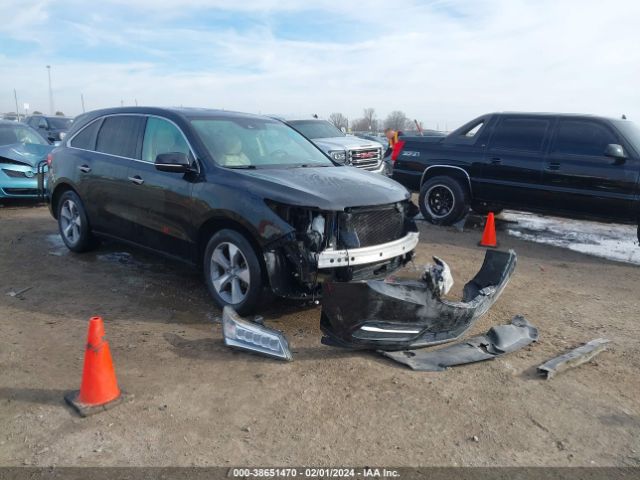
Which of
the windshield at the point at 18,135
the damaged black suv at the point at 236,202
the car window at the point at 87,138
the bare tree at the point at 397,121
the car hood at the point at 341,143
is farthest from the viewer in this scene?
the bare tree at the point at 397,121

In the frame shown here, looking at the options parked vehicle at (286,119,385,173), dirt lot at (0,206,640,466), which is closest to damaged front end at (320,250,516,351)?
dirt lot at (0,206,640,466)

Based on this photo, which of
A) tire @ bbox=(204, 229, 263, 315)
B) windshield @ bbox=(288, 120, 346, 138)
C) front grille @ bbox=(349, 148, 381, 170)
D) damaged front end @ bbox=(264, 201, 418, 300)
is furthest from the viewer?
windshield @ bbox=(288, 120, 346, 138)

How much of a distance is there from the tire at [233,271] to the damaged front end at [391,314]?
2.58ft

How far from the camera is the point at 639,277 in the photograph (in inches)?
246

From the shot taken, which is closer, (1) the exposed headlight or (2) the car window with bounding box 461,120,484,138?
(2) the car window with bounding box 461,120,484,138

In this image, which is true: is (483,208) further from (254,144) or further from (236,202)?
(236,202)

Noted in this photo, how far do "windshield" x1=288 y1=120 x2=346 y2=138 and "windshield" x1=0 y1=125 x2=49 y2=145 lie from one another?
5.53 m

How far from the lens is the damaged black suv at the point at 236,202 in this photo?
413 centimetres

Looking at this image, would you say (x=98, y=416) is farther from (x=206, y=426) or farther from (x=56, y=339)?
(x=56, y=339)

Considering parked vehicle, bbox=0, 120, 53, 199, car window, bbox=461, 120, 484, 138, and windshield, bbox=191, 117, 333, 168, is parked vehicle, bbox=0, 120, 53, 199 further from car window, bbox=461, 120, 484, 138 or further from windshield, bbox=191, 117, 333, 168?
car window, bbox=461, 120, 484, 138

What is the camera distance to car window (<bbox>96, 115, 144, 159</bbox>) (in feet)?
18.1

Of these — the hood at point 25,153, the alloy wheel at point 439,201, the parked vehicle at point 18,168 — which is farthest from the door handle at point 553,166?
the hood at point 25,153

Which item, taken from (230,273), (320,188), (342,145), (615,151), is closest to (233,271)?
(230,273)

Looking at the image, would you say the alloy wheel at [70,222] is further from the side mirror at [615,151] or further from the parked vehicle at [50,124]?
the parked vehicle at [50,124]
